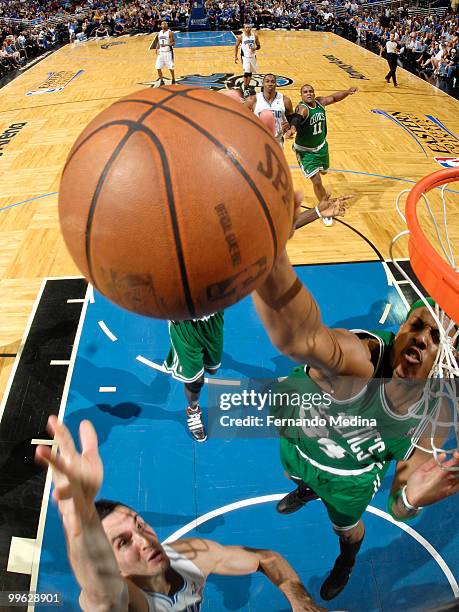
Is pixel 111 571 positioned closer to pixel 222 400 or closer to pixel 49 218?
pixel 222 400

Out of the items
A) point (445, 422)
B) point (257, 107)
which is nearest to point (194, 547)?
point (445, 422)

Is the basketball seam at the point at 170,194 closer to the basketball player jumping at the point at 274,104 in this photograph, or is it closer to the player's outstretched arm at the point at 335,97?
the basketball player jumping at the point at 274,104

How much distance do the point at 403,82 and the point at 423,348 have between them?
13.2 metres

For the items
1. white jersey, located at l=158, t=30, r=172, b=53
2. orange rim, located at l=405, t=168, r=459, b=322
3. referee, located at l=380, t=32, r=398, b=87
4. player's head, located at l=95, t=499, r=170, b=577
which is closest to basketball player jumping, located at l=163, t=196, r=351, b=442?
orange rim, located at l=405, t=168, r=459, b=322

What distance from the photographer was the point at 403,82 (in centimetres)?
1303

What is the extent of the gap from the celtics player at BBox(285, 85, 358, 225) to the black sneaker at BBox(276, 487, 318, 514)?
4102mm

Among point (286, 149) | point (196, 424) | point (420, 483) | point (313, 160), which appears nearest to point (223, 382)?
point (196, 424)

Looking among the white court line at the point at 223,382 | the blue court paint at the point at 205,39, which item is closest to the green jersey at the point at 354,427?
the white court line at the point at 223,382

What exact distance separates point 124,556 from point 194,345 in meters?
1.47

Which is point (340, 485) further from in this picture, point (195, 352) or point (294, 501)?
point (195, 352)

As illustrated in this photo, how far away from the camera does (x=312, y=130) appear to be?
242 inches

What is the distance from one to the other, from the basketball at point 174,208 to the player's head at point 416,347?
861 mm

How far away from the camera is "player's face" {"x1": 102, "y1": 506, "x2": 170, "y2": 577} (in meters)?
2.03

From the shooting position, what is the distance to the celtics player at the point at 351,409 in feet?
5.85
